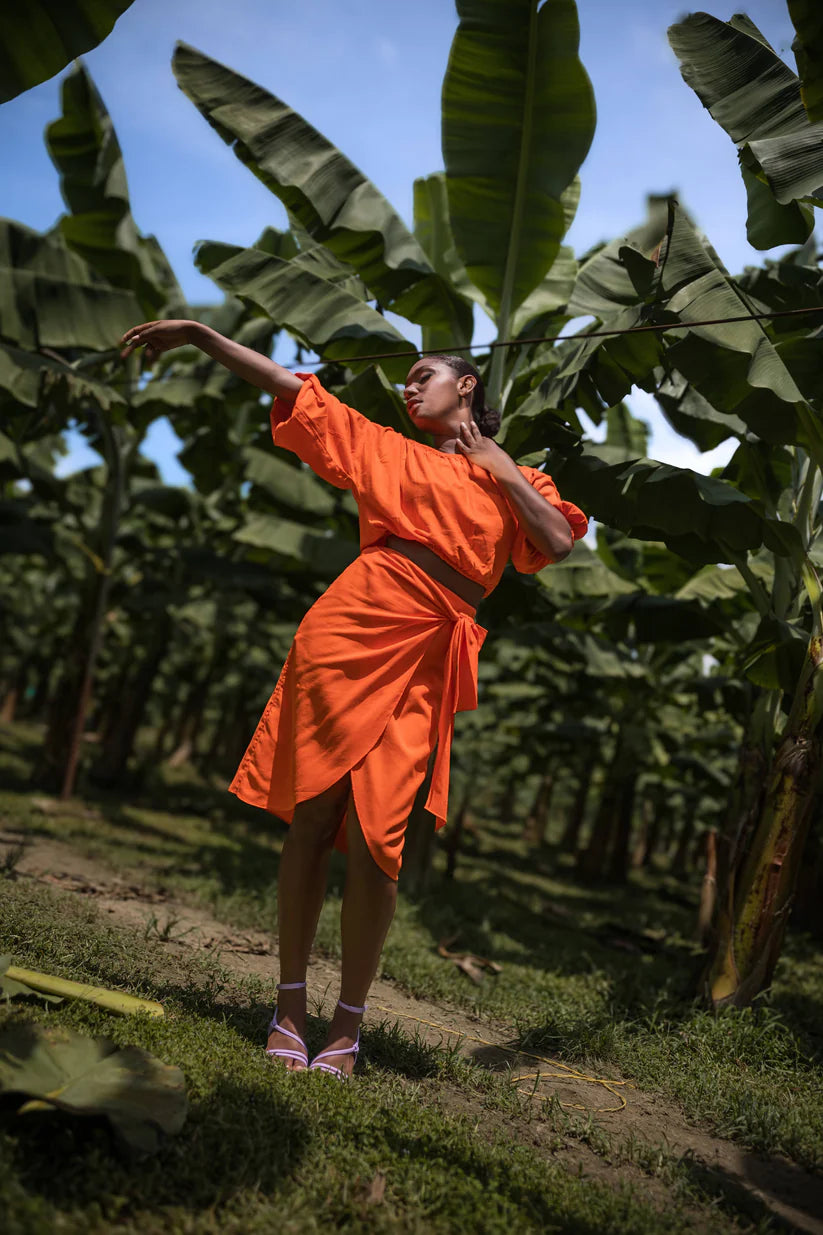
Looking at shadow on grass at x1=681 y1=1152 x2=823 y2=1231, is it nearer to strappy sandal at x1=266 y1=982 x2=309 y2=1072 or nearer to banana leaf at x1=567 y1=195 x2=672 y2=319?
strappy sandal at x1=266 y1=982 x2=309 y2=1072

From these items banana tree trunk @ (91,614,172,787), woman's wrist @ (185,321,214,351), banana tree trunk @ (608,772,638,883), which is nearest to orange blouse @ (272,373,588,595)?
woman's wrist @ (185,321,214,351)

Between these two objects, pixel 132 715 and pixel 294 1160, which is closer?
pixel 294 1160

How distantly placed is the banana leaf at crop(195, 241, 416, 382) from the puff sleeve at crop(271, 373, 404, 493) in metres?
3.23

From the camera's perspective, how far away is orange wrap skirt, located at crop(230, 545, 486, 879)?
2.72m

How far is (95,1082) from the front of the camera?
6.72 ft

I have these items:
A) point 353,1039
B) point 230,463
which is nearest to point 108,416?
point 230,463

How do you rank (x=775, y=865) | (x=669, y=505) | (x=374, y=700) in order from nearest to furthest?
(x=374, y=700) → (x=775, y=865) → (x=669, y=505)

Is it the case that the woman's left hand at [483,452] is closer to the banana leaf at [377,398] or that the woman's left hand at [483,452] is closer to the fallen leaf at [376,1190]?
the fallen leaf at [376,1190]

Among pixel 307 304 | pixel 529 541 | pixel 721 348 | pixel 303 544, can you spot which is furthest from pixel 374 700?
pixel 303 544

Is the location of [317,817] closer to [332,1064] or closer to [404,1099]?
[332,1064]

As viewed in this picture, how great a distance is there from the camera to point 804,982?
6.71 metres

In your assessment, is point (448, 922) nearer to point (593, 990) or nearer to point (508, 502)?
point (593, 990)

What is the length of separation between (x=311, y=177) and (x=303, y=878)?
4847mm

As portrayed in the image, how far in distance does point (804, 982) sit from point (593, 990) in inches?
95.3
